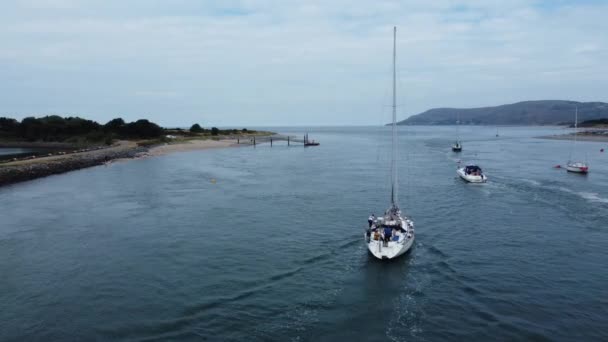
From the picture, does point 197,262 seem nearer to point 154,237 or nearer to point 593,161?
point 154,237

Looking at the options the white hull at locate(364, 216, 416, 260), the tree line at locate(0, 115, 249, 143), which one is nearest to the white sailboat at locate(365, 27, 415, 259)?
the white hull at locate(364, 216, 416, 260)

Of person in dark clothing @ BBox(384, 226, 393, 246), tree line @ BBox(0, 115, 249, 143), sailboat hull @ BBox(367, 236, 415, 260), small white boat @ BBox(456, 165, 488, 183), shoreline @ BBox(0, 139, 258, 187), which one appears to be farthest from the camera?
tree line @ BBox(0, 115, 249, 143)

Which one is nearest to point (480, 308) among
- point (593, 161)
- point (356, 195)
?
point (356, 195)

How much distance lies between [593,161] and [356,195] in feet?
229

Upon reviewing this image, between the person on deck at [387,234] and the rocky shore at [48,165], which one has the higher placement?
the rocky shore at [48,165]

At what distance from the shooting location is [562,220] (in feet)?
134

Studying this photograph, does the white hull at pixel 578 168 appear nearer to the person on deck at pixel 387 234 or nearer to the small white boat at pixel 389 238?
the small white boat at pixel 389 238

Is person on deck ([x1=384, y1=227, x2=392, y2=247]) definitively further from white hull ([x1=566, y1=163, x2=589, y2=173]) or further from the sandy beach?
the sandy beach

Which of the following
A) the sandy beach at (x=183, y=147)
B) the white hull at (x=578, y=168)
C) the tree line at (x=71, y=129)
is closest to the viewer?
the white hull at (x=578, y=168)

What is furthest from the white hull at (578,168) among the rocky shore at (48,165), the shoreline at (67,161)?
the rocky shore at (48,165)

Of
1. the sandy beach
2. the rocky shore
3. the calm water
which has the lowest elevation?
the calm water

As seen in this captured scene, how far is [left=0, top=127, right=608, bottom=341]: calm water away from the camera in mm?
21156

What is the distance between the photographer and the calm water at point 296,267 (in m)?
21.2

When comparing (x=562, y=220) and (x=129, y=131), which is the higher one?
(x=129, y=131)
